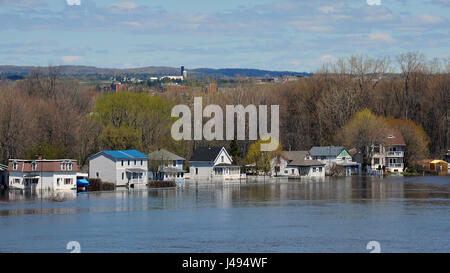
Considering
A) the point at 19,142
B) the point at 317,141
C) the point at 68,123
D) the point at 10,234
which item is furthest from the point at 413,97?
the point at 10,234

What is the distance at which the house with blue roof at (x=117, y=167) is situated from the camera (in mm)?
61531

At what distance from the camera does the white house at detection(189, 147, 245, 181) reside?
7338cm

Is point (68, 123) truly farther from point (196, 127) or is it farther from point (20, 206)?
point (20, 206)

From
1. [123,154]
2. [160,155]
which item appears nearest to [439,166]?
[160,155]

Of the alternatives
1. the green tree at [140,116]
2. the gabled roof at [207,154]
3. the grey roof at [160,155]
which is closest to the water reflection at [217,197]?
the grey roof at [160,155]

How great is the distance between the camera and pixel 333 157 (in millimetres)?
84312

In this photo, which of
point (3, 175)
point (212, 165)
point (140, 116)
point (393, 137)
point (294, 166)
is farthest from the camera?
point (393, 137)

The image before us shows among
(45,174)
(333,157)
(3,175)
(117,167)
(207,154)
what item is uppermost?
(207,154)

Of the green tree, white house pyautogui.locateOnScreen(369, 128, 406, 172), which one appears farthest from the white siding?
white house pyautogui.locateOnScreen(369, 128, 406, 172)

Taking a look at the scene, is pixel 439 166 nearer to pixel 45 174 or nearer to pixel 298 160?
pixel 298 160

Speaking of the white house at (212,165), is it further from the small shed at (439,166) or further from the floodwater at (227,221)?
the small shed at (439,166)

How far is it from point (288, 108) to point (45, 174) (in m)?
46.2
